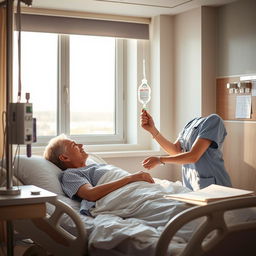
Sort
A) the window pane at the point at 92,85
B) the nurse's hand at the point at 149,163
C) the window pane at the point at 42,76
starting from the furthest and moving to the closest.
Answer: the window pane at the point at 92,85, the window pane at the point at 42,76, the nurse's hand at the point at 149,163

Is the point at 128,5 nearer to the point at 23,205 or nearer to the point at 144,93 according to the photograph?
the point at 144,93

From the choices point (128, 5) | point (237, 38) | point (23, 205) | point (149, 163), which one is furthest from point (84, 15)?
point (23, 205)

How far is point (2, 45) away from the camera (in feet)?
11.8

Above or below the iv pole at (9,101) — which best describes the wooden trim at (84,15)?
above

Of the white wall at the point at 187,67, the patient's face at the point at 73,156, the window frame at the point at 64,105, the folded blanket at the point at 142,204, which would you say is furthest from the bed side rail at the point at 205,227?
the window frame at the point at 64,105

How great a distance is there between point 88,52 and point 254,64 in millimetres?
1458

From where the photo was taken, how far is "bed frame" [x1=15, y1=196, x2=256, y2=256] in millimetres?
1880

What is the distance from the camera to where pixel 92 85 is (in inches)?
174

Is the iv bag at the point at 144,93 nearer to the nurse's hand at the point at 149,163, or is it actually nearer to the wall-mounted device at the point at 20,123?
the nurse's hand at the point at 149,163

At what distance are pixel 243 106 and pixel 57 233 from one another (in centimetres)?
187

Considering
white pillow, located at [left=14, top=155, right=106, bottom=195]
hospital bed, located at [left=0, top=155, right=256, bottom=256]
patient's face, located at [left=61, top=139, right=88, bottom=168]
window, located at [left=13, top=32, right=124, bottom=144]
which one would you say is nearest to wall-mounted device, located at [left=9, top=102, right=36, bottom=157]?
hospital bed, located at [left=0, top=155, right=256, bottom=256]

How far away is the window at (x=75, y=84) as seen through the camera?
417cm

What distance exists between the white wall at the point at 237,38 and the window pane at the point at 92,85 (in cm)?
101

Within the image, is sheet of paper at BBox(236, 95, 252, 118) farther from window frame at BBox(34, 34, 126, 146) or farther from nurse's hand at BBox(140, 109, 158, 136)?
window frame at BBox(34, 34, 126, 146)
